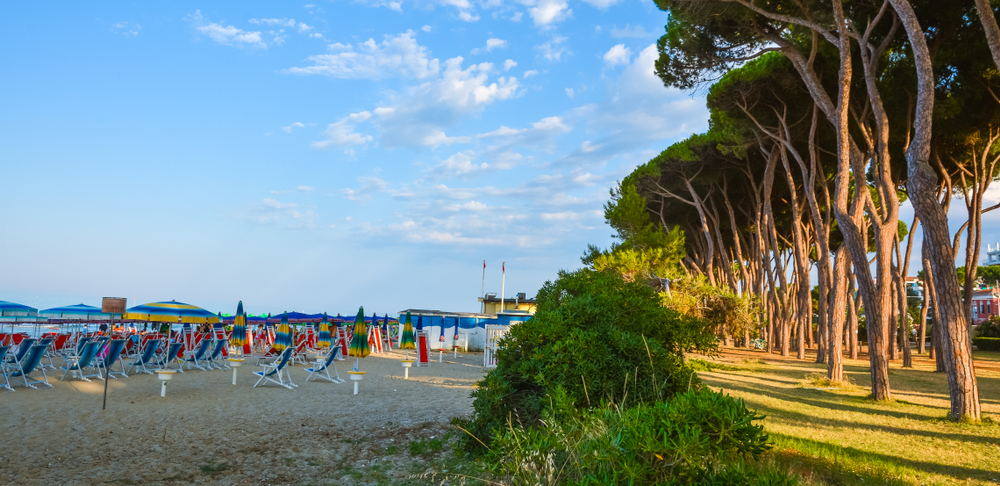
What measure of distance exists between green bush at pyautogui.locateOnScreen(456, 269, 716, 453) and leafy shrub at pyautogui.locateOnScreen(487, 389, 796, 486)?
974mm

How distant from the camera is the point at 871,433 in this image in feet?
22.4

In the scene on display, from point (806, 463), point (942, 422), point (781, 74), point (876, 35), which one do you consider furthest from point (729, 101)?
point (806, 463)

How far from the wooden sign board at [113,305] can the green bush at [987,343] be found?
4109 centimetres

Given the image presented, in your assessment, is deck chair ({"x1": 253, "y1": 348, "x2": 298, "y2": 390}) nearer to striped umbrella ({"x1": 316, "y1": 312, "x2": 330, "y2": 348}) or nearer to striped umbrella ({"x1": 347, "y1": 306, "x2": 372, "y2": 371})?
striped umbrella ({"x1": 347, "y1": 306, "x2": 372, "y2": 371})

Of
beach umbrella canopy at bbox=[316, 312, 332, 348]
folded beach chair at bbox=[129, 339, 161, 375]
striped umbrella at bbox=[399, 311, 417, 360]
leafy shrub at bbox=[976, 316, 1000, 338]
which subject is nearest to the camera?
folded beach chair at bbox=[129, 339, 161, 375]

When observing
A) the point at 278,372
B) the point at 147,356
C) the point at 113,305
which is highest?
the point at 113,305

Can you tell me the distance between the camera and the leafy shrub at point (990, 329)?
1426 inches

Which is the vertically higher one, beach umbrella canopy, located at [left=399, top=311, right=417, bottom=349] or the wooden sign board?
the wooden sign board

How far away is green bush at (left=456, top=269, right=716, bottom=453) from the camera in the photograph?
4816mm

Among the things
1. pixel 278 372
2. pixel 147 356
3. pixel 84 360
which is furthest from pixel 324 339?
pixel 84 360

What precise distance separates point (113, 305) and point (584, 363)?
22.3 ft

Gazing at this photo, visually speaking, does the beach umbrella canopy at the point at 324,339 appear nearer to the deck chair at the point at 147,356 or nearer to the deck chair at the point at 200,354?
the deck chair at the point at 200,354

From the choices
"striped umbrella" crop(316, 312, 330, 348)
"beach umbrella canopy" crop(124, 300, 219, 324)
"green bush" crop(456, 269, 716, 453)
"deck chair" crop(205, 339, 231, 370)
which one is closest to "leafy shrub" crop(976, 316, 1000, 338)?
"striped umbrella" crop(316, 312, 330, 348)

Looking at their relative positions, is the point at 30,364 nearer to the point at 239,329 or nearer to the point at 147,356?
the point at 147,356
